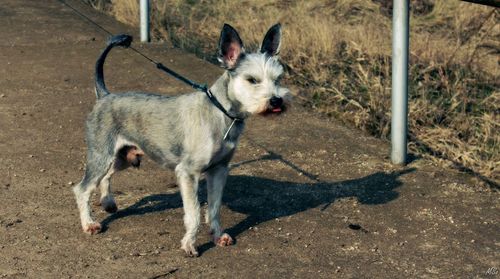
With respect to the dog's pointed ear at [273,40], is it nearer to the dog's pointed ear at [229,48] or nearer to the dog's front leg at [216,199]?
the dog's pointed ear at [229,48]

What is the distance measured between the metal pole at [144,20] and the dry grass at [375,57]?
0.51 metres

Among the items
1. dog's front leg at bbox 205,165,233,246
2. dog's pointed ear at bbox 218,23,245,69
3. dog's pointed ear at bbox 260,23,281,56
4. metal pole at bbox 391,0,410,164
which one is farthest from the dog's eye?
metal pole at bbox 391,0,410,164

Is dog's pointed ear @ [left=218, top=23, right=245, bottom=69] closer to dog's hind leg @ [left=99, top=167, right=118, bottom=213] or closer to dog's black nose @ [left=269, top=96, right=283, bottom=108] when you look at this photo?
dog's black nose @ [left=269, top=96, right=283, bottom=108]

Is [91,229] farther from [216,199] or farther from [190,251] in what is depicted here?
[216,199]

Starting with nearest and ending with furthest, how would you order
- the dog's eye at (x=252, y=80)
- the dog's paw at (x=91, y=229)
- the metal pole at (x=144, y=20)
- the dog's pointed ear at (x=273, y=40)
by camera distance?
1. the dog's eye at (x=252, y=80)
2. the dog's pointed ear at (x=273, y=40)
3. the dog's paw at (x=91, y=229)
4. the metal pole at (x=144, y=20)

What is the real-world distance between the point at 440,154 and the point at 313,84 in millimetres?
2136

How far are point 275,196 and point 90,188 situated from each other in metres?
1.54

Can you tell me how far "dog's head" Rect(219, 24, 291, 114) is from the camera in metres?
5.85

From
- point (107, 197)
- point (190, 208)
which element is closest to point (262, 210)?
point (190, 208)

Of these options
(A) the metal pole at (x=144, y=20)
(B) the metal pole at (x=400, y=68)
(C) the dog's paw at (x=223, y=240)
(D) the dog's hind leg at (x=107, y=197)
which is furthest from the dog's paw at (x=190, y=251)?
(A) the metal pole at (x=144, y=20)

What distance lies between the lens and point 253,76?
593 cm

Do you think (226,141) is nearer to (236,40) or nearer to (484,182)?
(236,40)

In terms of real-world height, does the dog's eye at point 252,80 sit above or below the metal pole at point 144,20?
above

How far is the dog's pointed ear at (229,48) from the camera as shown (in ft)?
19.6
